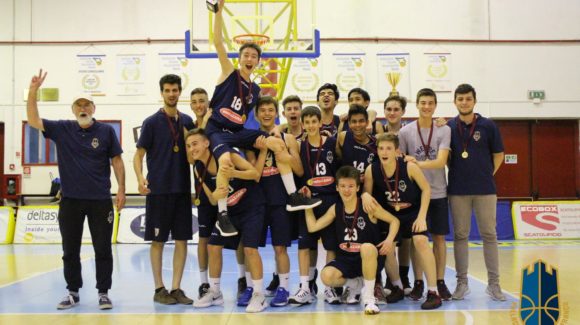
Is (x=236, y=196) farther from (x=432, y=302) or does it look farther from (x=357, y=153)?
(x=432, y=302)

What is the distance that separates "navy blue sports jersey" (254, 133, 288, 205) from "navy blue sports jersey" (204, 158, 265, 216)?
0.09m

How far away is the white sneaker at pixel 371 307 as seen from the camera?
4640 mm

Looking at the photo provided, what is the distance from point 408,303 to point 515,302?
110cm

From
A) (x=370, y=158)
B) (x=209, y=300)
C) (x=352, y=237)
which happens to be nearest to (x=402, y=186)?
(x=370, y=158)

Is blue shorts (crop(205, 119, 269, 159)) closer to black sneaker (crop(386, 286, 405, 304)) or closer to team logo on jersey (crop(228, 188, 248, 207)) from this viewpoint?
team logo on jersey (crop(228, 188, 248, 207))

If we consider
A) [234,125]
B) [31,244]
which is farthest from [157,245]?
[31,244]

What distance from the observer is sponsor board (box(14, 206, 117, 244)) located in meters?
11.7

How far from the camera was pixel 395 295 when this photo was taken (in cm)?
522

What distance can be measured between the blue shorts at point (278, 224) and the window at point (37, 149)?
10.7 metres

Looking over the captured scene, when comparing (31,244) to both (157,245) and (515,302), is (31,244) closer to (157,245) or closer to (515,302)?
(157,245)

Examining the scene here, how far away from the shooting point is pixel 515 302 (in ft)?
16.6

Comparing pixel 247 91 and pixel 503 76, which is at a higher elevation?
pixel 503 76

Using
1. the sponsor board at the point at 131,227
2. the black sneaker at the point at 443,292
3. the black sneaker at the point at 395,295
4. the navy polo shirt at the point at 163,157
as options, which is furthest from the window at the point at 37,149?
the black sneaker at the point at 443,292

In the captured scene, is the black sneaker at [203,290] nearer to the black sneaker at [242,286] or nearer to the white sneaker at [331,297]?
the black sneaker at [242,286]
